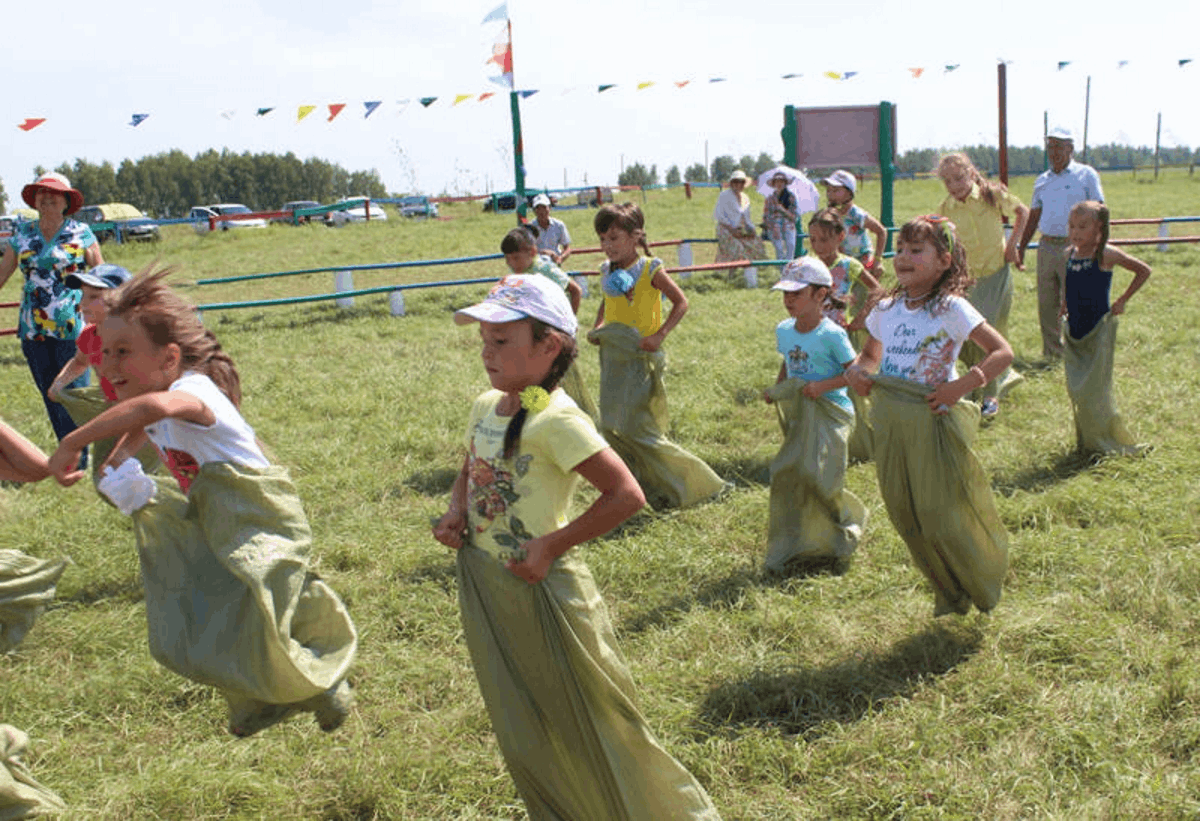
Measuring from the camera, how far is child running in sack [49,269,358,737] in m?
2.83

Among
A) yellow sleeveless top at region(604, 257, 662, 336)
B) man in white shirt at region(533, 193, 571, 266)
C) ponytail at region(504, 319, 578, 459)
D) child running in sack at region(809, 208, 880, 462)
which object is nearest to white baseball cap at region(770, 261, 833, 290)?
child running in sack at region(809, 208, 880, 462)

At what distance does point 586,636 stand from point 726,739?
1.25 meters

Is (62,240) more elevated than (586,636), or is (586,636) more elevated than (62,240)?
(62,240)

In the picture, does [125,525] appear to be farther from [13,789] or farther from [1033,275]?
[1033,275]

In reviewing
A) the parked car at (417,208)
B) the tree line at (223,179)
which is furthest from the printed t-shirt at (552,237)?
the tree line at (223,179)

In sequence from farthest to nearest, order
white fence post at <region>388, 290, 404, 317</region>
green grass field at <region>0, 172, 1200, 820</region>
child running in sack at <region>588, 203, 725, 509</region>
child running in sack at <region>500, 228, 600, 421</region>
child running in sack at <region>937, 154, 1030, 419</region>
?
1. white fence post at <region>388, 290, 404, 317</region>
2. child running in sack at <region>937, 154, 1030, 419</region>
3. child running in sack at <region>500, 228, 600, 421</region>
4. child running in sack at <region>588, 203, 725, 509</region>
5. green grass field at <region>0, 172, 1200, 820</region>

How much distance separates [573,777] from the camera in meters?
2.74

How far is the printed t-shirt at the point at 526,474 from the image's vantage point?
101 inches

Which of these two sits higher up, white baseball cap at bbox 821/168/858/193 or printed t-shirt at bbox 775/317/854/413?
white baseball cap at bbox 821/168/858/193

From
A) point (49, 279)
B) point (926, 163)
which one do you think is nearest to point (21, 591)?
point (49, 279)

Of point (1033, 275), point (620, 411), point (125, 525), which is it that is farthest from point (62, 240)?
point (1033, 275)

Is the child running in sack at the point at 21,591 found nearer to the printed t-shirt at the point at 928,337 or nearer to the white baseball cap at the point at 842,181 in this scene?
the printed t-shirt at the point at 928,337

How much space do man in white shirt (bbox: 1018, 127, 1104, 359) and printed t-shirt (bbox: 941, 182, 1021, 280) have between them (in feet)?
1.48

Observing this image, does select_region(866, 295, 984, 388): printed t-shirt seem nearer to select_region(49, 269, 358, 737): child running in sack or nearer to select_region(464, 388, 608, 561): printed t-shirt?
select_region(464, 388, 608, 561): printed t-shirt
